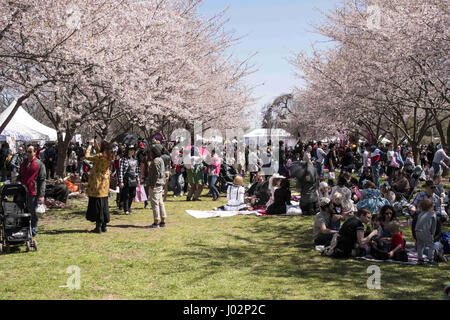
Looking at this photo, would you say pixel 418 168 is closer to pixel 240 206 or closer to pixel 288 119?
pixel 240 206

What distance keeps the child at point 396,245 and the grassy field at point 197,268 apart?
10.1 inches

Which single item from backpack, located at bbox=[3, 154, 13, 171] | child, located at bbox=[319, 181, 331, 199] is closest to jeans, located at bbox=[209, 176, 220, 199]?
child, located at bbox=[319, 181, 331, 199]

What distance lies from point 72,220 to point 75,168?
1621cm

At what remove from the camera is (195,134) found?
2955 centimetres

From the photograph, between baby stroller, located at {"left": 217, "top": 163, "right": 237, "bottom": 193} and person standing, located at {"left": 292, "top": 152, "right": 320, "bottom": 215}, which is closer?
person standing, located at {"left": 292, "top": 152, "right": 320, "bottom": 215}

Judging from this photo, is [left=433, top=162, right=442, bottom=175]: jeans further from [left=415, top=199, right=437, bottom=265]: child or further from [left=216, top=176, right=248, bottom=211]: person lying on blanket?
[left=415, top=199, right=437, bottom=265]: child

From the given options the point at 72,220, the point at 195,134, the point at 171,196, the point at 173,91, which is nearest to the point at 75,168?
the point at 195,134

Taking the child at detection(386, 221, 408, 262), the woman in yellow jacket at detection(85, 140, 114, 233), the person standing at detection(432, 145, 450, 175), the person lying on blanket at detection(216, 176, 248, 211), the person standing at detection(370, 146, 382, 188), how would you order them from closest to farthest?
the child at detection(386, 221, 408, 262), the woman in yellow jacket at detection(85, 140, 114, 233), the person lying on blanket at detection(216, 176, 248, 211), the person standing at detection(432, 145, 450, 175), the person standing at detection(370, 146, 382, 188)

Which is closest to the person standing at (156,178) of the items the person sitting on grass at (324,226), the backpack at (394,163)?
the person sitting on grass at (324,226)

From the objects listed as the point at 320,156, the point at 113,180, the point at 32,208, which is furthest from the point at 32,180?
the point at 320,156

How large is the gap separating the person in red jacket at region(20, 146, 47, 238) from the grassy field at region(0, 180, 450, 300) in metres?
0.78

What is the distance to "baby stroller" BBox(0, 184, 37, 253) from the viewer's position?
8023 millimetres

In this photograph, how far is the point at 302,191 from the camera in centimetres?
1284

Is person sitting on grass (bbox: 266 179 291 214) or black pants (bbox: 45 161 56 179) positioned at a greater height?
black pants (bbox: 45 161 56 179)
